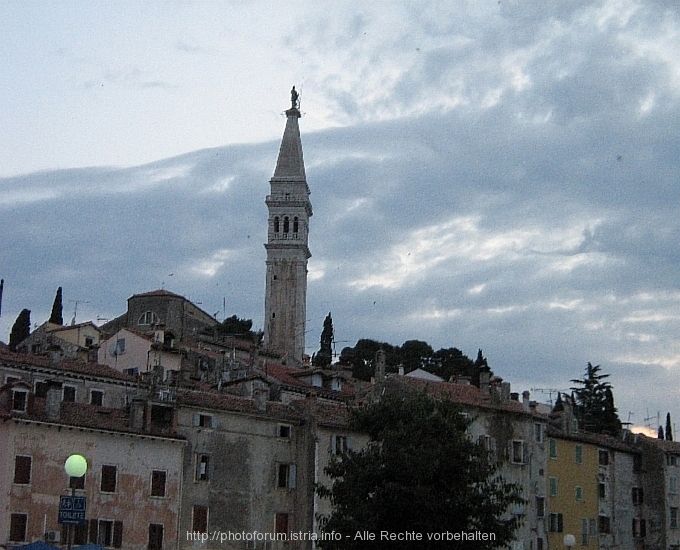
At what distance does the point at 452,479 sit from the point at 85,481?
603 inches

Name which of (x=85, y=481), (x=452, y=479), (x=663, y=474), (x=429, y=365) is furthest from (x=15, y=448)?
(x=429, y=365)

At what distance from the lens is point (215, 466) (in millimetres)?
A: 53906

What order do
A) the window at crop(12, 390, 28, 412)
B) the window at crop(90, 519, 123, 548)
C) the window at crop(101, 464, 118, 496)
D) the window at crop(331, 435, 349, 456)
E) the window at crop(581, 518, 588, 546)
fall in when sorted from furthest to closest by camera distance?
the window at crop(581, 518, 588, 546) → the window at crop(331, 435, 349, 456) → the window at crop(101, 464, 118, 496) → the window at crop(12, 390, 28, 412) → the window at crop(90, 519, 123, 548)

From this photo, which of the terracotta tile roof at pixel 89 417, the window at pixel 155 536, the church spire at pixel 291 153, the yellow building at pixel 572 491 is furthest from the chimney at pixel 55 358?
the church spire at pixel 291 153

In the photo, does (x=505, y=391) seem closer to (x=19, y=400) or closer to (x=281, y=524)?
(x=281, y=524)

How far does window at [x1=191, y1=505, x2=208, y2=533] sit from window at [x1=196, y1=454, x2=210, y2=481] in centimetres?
129

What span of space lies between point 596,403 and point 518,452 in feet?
116

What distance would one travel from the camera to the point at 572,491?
6788 cm

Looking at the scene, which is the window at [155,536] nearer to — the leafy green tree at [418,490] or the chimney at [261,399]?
the chimney at [261,399]

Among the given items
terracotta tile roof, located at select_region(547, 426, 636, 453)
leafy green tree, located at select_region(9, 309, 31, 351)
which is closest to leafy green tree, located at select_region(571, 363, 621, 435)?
terracotta tile roof, located at select_region(547, 426, 636, 453)

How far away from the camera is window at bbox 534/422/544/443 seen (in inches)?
2584

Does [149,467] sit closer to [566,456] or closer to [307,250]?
[566,456]

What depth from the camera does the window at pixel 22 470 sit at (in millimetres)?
47500

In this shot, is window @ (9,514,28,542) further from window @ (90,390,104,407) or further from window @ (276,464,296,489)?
window @ (90,390,104,407)
